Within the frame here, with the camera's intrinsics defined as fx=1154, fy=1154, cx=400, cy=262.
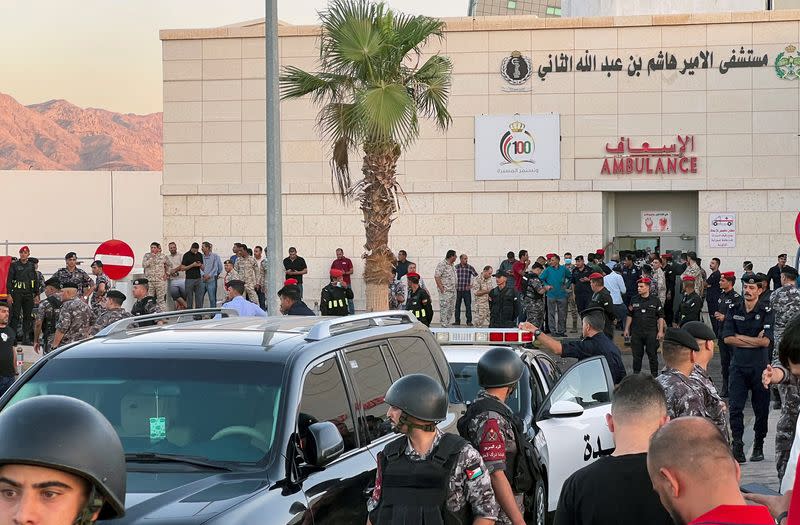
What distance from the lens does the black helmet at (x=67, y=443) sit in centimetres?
214

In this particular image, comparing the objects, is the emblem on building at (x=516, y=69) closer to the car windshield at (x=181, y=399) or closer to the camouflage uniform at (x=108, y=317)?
the camouflage uniform at (x=108, y=317)

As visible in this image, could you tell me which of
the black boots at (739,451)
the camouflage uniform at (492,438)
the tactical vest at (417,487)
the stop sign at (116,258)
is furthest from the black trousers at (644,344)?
the tactical vest at (417,487)

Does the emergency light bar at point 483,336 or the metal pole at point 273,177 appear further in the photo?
the metal pole at point 273,177

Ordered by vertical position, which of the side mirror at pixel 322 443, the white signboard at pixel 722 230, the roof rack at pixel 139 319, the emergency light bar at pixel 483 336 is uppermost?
the white signboard at pixel 722 230

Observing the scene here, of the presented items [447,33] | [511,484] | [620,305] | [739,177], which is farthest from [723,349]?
[447,33]

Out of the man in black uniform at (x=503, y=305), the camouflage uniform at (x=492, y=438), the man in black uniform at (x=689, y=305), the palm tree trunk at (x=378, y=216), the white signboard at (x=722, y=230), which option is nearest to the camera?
the camouflage uniform at (x=492, y=438)

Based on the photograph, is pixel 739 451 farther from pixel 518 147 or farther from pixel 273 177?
pixel 518 147

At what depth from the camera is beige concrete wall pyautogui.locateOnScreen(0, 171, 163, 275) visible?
5119cm

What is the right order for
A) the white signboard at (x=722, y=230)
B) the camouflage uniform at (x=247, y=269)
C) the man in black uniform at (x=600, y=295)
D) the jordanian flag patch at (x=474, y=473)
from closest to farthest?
the jordanian flag patch at (x=474, y=473)
the man in black uniform at (x=600, y=295)
the camouflage uniform at (x=247, y=269)
the white signboard at (x=722, y=230)

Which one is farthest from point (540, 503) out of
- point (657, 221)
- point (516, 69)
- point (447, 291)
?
point (657, 221)

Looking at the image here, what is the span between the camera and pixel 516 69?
32938 millimetres

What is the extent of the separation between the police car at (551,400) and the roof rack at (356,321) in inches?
53.2

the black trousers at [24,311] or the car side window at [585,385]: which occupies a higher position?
the car side window at [585,385]

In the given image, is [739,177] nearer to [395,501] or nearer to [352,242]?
[352,242]
